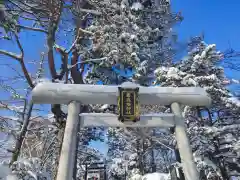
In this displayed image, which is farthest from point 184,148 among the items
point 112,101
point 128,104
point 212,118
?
point 212,118

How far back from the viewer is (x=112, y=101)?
4074 mm

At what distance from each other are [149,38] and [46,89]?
20.5ft

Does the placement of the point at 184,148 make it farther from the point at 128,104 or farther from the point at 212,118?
the point at 212,118

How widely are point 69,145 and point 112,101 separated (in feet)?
3.85

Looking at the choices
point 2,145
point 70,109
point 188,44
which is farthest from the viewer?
point 188,44

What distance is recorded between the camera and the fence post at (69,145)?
3.22 m

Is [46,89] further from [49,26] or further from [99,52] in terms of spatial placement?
[99,52]

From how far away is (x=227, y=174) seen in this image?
21.2 ft

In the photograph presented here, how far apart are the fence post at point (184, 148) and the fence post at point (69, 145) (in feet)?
6.18

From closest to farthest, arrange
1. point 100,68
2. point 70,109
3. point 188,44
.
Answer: point 70,109 < point 100,68 < point 188,44

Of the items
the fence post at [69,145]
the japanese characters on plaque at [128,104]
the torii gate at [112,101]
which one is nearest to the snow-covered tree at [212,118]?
the torii gate at [112,101]

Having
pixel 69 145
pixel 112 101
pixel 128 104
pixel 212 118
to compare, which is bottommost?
pixel 69 145

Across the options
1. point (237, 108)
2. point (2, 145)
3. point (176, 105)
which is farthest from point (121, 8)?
point (2, 145)

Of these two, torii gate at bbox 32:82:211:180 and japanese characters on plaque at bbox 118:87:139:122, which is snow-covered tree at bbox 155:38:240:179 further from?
japanese characters on plaque at bbox 118:87:139:122
